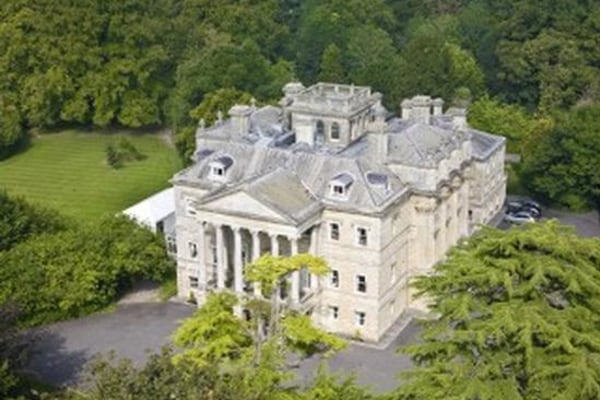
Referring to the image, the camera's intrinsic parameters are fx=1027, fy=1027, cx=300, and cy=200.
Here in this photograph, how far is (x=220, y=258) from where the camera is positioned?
6006cm

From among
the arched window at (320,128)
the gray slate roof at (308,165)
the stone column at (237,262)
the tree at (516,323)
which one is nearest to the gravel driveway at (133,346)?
the stone column at (237,262)

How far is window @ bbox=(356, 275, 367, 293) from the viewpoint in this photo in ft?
196

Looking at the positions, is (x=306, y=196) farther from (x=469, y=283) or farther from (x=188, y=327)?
(x=469, y=283)

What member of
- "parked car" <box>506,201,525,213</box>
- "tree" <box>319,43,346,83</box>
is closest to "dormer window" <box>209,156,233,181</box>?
"parked car" <box>506,201,525,213</box>

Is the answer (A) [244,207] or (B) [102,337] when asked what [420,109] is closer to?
(A) [244,207]

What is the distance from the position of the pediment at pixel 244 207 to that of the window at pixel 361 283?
609 centimetres

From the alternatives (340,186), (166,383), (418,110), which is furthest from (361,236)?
(166,383)

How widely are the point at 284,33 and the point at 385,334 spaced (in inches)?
2352

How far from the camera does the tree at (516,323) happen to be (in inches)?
1305

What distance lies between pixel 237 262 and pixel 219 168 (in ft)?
21.3

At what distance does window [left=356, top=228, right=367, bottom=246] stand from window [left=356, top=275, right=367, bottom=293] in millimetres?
2017

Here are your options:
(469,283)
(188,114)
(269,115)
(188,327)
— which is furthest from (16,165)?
(469,283)

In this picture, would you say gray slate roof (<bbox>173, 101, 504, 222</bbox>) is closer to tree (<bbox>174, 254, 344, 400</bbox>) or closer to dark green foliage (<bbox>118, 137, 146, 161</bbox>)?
tree (<bbox>174, 254, 344, 400</bbox>)

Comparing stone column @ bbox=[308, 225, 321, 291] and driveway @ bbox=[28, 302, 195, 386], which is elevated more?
stone column @ bbox=[308, 225, 321, 291]
